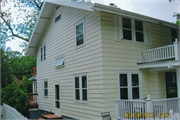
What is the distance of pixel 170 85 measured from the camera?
10.2m

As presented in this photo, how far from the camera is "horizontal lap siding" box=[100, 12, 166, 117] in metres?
8.14

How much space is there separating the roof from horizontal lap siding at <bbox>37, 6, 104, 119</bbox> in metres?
0.51

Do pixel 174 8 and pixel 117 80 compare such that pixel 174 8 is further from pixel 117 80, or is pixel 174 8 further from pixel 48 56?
pixel 117 80

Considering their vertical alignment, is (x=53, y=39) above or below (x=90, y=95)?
above

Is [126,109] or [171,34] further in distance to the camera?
[171,34]

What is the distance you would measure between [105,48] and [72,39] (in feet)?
9.65

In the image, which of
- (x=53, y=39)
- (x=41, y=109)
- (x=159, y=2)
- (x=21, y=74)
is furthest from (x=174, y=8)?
(x=21, y=74)

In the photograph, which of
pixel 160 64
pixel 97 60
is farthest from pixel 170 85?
pixel 97 60

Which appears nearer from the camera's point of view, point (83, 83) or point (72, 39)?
point (83, 83)

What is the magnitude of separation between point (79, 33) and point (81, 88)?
297 centimetres

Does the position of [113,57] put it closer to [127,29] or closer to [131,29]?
[127,29]

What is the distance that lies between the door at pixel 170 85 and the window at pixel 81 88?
444 cm

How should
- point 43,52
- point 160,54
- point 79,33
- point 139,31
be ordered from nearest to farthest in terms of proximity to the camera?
1. point 160,54
2. point 139,31
3. point 79,33
4. point 43,52

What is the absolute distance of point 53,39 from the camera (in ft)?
43.5
